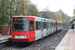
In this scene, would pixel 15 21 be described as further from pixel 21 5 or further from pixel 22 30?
pixel 21 5

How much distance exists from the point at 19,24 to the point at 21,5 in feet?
62.5

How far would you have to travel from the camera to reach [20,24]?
42.7 ft

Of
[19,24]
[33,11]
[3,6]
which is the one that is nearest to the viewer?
[19,24]

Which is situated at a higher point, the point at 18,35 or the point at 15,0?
the point at 15,0

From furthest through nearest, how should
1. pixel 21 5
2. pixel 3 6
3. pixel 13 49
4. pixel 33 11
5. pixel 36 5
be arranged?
pixel 36 5, pixel 33 11, pixel 21 5, pixel 3 6, pixel 13 49

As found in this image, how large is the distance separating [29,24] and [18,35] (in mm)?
1397

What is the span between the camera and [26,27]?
13.0m

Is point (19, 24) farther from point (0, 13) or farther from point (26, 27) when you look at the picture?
point (0, 13)

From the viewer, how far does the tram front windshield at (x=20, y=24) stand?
1295 cm

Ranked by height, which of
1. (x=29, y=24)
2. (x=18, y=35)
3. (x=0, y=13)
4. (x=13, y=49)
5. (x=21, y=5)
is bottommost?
(x=13, y=49)

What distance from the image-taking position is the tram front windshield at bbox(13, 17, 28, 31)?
13.0 meters

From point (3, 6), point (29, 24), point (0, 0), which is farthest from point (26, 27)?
point (0, 0)

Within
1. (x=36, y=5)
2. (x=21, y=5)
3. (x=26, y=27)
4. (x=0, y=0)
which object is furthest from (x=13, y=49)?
(x=36, y=5)

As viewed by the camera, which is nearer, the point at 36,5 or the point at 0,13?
the point at 0,13
